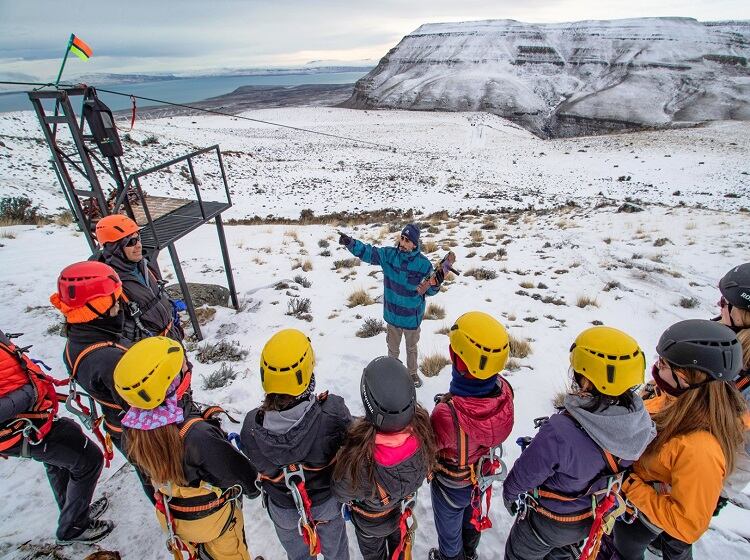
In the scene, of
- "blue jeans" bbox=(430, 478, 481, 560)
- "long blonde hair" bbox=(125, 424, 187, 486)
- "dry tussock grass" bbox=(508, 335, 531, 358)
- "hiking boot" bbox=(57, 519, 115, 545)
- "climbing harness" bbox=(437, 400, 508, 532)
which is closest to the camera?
"long blonde hair" bbox=(125, 424, 187, 486)

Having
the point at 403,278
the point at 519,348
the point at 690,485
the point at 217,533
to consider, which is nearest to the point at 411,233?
the point at 403,278

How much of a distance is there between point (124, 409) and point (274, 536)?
68.1 inches

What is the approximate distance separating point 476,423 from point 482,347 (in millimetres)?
475

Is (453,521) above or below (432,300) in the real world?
above

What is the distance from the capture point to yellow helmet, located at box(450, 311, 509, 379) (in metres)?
2.24

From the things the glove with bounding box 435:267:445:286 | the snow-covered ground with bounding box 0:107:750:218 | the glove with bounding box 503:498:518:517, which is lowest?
the snow-covered ground with bounding box 0:107:750:218

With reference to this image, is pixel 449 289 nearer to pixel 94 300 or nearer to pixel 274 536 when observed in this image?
pixel 274 536

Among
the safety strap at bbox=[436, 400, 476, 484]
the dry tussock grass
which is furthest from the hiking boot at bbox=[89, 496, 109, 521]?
the dry tussock grass

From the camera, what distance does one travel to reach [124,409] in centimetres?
243

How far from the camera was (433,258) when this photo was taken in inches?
402

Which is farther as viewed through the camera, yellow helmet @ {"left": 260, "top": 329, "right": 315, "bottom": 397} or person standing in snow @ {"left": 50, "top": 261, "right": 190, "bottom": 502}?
person standing in snow @ {"left": 50, "top": 261, "right": 190, "bottom": 502}

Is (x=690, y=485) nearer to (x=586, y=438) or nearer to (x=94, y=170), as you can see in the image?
(x=586, y=438)

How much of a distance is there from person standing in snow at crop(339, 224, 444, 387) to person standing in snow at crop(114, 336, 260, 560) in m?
2.18

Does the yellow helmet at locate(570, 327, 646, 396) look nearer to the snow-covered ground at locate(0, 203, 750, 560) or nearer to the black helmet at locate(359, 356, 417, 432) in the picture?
the black helmet at locate(359, 356, 417, 432)
